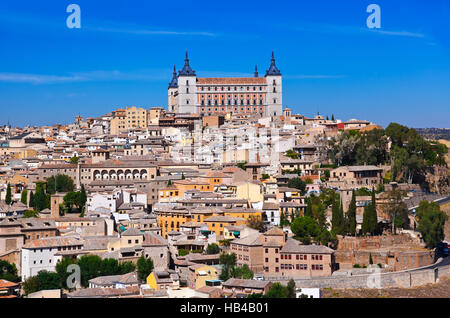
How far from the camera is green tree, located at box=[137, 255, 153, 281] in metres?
27.2

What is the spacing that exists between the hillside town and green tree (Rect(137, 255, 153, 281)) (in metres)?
0.06

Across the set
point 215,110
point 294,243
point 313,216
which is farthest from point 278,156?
point 215,110

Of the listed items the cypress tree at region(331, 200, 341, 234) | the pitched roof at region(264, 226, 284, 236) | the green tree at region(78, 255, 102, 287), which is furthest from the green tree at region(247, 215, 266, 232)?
the green tree at region(78, 255, 102, 287)

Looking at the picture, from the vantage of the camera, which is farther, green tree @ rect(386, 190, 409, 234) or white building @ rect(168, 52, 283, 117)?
white building @ rect(168, 52, 283, 117)

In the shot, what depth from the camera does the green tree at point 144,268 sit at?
27219 millimetres

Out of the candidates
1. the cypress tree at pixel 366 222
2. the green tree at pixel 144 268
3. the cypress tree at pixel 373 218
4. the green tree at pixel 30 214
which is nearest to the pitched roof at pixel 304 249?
the cypress tree at pixel 366 222

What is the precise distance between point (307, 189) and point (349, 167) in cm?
410

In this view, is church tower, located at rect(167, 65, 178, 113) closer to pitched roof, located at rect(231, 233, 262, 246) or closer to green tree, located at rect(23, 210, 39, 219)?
green tree, located at rect(23, 210, 39, 219)

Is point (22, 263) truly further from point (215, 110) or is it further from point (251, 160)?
point (215, 110)

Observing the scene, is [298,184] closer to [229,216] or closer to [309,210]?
[309,210]

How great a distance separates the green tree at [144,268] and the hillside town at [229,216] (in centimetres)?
6

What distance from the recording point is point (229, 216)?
109 ft

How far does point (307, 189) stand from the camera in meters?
39.3

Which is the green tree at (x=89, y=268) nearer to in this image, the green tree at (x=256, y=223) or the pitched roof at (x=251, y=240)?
the pitched roof at (x=251, y=240)
